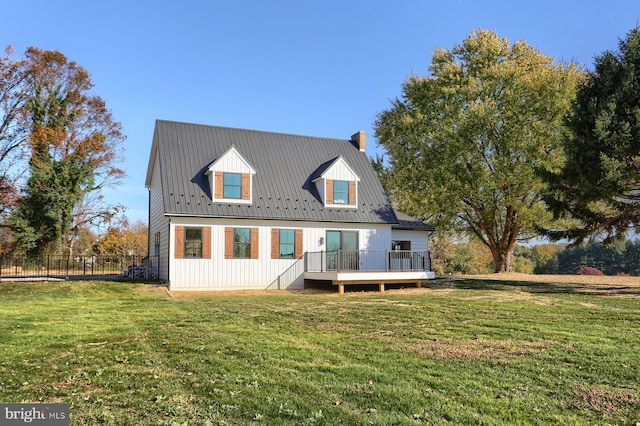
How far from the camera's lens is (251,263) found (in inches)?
808

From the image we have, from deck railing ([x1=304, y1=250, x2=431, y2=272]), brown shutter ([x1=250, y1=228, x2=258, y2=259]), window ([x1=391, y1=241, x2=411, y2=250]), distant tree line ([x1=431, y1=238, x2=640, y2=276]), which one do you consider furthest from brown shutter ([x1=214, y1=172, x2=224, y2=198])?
distant tree line ([x1=431, y1=238, x2=640, y2=276])

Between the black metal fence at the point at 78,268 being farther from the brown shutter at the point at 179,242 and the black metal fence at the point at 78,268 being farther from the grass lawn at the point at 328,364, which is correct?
the grass lawn at the point at 328,364

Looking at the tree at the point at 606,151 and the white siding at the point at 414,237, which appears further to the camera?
the white siding at the point at 414,237

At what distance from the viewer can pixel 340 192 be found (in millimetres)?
22578

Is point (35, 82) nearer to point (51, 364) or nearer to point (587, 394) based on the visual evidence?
point (51, 364)

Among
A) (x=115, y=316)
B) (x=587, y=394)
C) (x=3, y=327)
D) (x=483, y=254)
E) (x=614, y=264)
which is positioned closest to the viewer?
(x=587, y=394)

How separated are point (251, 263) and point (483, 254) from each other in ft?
109

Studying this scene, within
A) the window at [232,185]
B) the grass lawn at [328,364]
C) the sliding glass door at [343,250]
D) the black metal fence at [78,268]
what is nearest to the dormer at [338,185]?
the sliding glass door at [343,250]

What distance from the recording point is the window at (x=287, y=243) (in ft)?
69.4

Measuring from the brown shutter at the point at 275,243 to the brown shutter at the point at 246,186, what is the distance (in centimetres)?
184

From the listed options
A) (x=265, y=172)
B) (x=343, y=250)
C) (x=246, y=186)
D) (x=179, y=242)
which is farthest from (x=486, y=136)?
(x=179, y=242)

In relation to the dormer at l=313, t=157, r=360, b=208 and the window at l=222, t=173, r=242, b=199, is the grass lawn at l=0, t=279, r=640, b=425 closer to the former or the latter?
the window at l=222, t=173, r=242, b=199

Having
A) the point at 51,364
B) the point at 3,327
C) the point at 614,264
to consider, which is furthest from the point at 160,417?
the point at 614,264

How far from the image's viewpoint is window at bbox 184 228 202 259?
19438 millimetres
